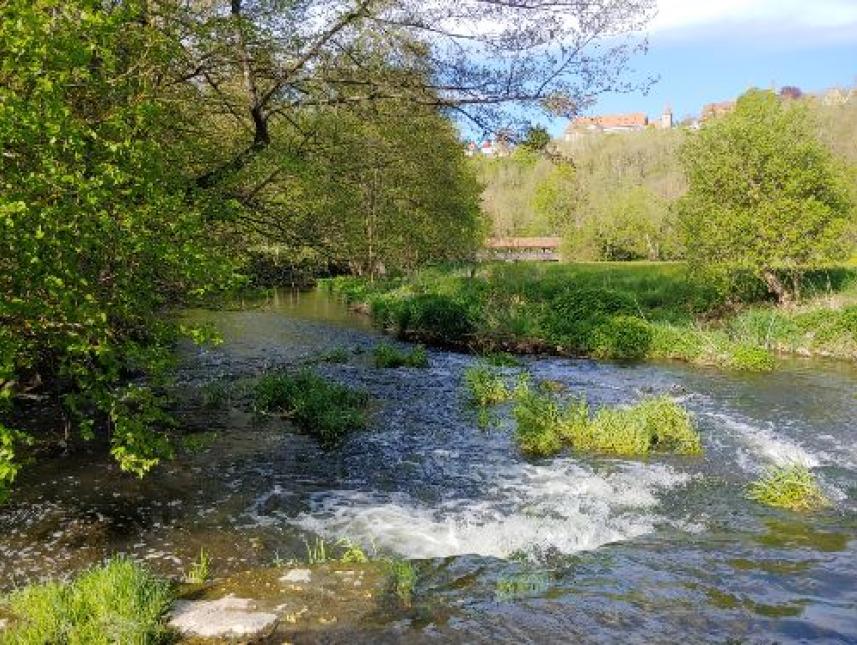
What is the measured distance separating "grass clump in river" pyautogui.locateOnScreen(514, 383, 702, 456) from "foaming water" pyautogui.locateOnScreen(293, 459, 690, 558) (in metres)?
1.13

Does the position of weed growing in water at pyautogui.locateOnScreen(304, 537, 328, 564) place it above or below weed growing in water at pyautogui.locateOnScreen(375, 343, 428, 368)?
below

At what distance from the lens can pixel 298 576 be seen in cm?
676

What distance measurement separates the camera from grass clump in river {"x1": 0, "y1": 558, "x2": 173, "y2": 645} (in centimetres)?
530

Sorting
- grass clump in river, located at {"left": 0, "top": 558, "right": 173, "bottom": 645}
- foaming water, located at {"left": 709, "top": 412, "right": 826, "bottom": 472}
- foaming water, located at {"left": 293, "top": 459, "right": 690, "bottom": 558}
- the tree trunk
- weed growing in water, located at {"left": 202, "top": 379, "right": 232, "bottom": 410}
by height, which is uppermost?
the tree trunk

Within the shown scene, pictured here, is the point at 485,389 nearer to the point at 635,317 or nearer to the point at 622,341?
the point at 622,341

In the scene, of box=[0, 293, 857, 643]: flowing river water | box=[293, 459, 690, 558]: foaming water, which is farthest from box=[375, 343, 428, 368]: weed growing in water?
box=[293, 459, 690, 558]: foaming water

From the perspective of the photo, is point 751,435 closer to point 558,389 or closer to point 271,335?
point 558,389

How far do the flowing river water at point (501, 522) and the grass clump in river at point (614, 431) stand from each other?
0.40 m

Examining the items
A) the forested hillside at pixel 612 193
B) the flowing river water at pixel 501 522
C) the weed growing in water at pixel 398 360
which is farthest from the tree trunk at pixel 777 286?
the weed growing in water at pixel 398 360

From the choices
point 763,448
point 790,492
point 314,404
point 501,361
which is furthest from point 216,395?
point 790,492

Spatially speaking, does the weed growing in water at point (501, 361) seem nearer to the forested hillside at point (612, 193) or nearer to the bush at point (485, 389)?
the bush at point (485, 389)

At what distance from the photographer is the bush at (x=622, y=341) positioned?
21906 mm

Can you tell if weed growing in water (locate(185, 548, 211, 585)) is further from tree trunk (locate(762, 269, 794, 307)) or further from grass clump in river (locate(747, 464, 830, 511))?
tree trunk (locate(762, 269, 794, 307))

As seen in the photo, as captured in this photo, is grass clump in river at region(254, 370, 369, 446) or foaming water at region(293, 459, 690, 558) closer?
foaming water at region(293, 459, 690, 558)
